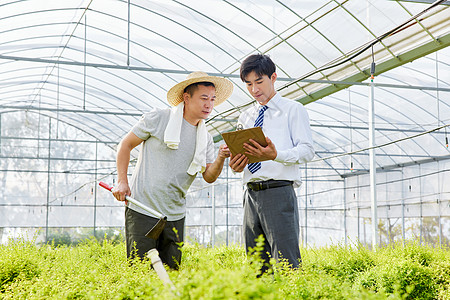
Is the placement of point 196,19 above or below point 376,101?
above

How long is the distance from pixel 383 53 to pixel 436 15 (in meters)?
1.33

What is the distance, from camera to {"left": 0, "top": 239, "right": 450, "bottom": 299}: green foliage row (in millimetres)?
1495

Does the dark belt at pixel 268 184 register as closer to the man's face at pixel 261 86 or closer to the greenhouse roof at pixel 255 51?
the man's face at pixel 261 86

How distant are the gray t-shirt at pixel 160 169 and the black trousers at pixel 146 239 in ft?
0.14

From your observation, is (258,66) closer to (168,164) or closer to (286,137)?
(286,137)

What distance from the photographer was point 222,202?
1770 centimetres

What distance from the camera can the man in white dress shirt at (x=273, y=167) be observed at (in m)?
2.41

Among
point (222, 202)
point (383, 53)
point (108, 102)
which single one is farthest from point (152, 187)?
point (222, 202)

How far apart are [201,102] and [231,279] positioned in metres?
1.52

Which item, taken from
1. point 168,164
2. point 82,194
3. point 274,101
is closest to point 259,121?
point 274,101

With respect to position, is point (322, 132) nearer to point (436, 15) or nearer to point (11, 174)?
point (436, 15)

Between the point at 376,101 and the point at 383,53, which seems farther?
the point at 376,101

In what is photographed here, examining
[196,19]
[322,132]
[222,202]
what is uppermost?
[196,19]

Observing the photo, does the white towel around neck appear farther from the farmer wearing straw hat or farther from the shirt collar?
the shirt collar
